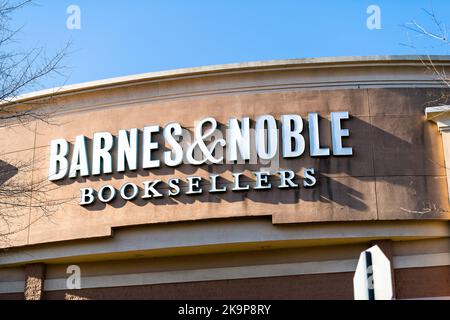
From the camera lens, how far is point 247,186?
17156 mm

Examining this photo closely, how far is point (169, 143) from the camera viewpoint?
17953 millimetres

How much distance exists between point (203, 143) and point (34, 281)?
23.0ft

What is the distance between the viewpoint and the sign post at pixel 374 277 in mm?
5799

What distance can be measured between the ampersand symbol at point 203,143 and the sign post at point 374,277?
11458 mm

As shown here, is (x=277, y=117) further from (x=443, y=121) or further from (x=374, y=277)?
(x=374, y=277)

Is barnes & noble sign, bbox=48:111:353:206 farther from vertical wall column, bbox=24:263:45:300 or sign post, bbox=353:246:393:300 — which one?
sign post, bbox=353:246:393:300

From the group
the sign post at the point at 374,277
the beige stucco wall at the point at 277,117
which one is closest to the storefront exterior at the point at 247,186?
the beige stucco wall at the point at 277,117

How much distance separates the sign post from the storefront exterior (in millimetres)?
10691

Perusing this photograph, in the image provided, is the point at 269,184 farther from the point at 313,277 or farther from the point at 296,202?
the point at 313,277

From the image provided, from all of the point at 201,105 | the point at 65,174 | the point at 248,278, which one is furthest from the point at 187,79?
the point at 248,278

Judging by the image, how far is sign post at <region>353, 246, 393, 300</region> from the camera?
19.0 ft

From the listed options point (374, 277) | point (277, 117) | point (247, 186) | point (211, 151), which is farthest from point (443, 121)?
point (374, 277)

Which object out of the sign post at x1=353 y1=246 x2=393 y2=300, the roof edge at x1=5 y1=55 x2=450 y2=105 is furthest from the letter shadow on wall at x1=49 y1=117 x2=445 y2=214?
the sign post at x1=353 y1=246 x2=393 y2=300

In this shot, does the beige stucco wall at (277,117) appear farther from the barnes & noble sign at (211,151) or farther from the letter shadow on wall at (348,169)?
the barnes & noble sign at (211,151)
